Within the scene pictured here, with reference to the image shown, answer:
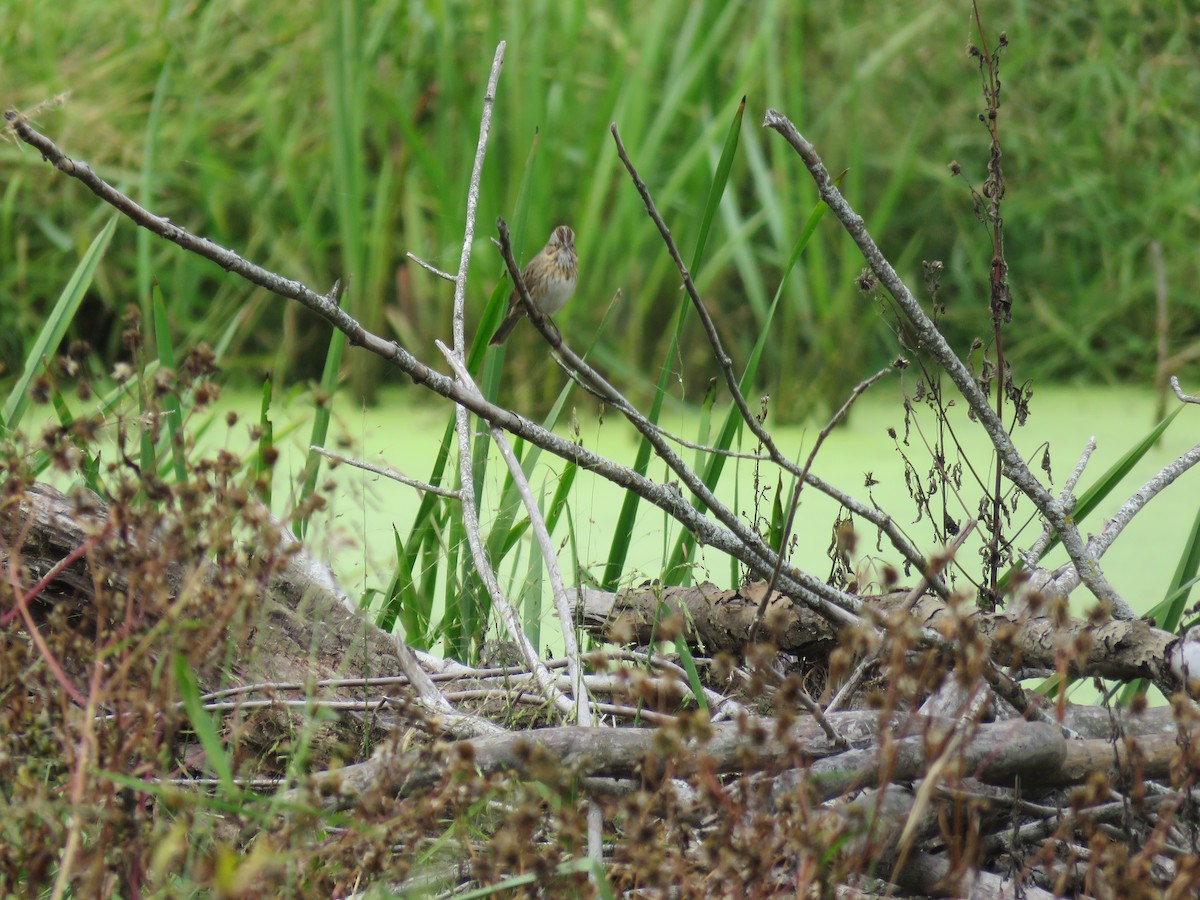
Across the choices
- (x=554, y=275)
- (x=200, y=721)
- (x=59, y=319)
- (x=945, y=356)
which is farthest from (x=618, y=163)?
(x=200, y=721)

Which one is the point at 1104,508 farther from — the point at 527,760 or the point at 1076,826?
the point at 527,760

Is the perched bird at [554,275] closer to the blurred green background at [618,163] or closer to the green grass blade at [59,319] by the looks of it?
the blurred green background at [618,163]

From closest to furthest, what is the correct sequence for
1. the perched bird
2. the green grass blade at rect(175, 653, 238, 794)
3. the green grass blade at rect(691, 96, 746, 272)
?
the green grass blade at rect(175, 653, 238, 794) → the green grass blade at rect(691, 96, 746, 272) → the perched bird

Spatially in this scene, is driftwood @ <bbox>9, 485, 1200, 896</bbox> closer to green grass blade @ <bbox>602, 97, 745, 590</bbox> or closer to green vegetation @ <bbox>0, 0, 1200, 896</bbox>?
green vegetation @ <bbox>0, 0, 1200, 896</bbox>

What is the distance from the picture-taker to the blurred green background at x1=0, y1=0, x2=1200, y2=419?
3.23m

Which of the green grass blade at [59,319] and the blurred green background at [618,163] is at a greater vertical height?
the blurred green background at [618,163]

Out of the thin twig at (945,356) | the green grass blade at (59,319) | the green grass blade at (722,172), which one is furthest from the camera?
the green grass blade at (59,319)

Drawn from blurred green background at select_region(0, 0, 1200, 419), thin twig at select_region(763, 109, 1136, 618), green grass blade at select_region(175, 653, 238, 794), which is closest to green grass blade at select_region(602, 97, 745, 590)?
thin twig at select_region(763, 109, 1136, 618)

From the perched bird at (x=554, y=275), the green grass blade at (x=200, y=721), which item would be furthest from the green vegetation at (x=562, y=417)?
the perched bird at (x=554, y=275)

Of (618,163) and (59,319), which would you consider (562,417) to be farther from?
(59,319)

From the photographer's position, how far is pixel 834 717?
1.14 m

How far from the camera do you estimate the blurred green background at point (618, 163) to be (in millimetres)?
3230

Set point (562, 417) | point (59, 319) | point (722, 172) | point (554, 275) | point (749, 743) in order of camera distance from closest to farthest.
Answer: point (749, 743), point (722, 172), point (59, 319), point (554, 275), point (562, 417)

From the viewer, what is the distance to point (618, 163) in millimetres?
3256
